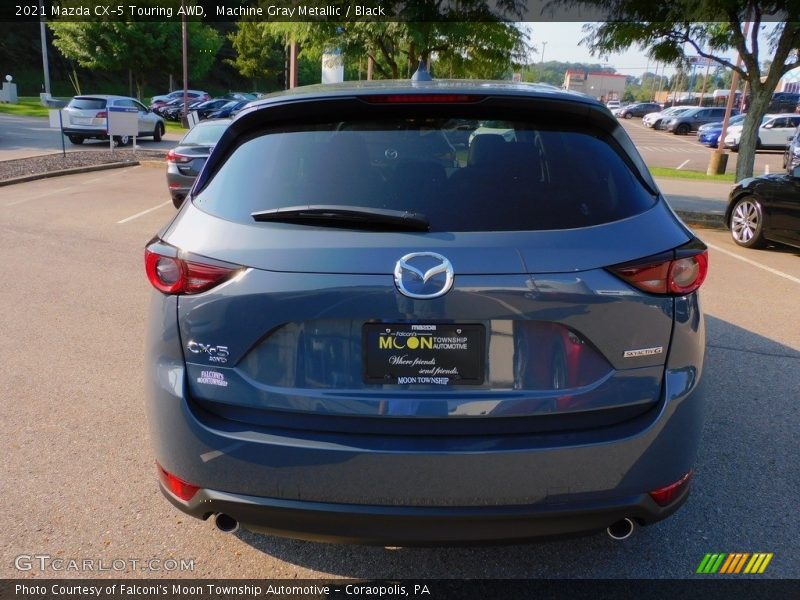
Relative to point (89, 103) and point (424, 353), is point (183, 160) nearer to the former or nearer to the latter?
point (424, 353)

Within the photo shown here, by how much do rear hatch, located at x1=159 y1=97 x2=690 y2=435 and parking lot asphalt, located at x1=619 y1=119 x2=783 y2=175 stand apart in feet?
63.5

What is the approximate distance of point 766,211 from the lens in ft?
30.5

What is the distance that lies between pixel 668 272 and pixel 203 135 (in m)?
11.4

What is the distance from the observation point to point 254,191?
2375mm

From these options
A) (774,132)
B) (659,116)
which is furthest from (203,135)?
(659,116)

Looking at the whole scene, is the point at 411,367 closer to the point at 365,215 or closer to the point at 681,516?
the point at 365,215

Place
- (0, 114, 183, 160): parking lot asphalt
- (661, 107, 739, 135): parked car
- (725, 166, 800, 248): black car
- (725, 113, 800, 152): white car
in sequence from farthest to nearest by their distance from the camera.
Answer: (661, 107, 739, 135): parked car, (725, 113, 800, 152): white car, (0, 114, 183, 160): parking lot asphalt, (725, 166, 800, 248): black car

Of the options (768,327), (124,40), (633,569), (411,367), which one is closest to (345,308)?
(411,367)

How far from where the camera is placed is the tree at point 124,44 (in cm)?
3985

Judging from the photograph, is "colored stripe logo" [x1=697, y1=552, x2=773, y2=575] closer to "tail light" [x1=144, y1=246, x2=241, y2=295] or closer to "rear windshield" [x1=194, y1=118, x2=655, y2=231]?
"rear windshield" [x1=194, y1=118, x2=655, y2=231]

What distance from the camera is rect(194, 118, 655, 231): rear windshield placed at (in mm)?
2275

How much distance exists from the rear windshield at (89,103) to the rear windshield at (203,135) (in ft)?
44.1

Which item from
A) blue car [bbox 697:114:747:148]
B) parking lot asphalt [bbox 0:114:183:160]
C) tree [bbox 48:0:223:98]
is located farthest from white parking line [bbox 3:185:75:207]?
blue car [bbox 697:114:747:148]

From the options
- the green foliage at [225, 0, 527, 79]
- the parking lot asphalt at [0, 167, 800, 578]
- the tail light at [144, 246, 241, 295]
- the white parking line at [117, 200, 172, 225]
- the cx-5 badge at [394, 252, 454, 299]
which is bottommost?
the white parking line at [117, 200, 172, 225]
